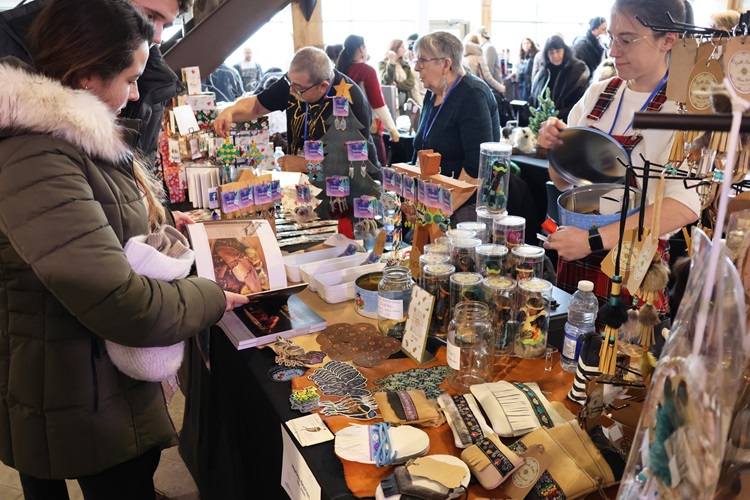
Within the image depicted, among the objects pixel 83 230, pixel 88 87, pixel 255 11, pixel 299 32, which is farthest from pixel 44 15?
pixel 299 32

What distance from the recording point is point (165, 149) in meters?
2.93

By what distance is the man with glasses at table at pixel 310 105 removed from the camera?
8.87 feet

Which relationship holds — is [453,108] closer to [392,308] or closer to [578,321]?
[392,308]

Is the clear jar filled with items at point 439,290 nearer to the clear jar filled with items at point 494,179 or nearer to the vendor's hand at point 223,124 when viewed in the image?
the clear jar filled with items at point 494,179

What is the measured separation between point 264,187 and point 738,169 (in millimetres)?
1665

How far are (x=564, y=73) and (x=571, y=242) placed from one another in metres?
4.69

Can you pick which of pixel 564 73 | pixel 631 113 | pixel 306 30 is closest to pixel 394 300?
pixel 631 113

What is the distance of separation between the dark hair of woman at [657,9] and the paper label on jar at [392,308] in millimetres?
1107

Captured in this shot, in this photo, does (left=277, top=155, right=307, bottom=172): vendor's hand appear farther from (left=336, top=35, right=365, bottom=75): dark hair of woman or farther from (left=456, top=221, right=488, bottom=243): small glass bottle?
(left=336, top=35, right=365, bottom=75): dark hair of woman

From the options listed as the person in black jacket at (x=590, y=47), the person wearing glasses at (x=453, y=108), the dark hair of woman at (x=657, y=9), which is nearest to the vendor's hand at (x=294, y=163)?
the person wearing glasses at (x=453, y=108)

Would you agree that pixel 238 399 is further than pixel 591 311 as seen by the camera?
Yes

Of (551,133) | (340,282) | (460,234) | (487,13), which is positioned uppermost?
(487,13)

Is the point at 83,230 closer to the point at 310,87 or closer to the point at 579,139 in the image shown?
the point at 579,139

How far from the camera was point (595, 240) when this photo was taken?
1.53 m
